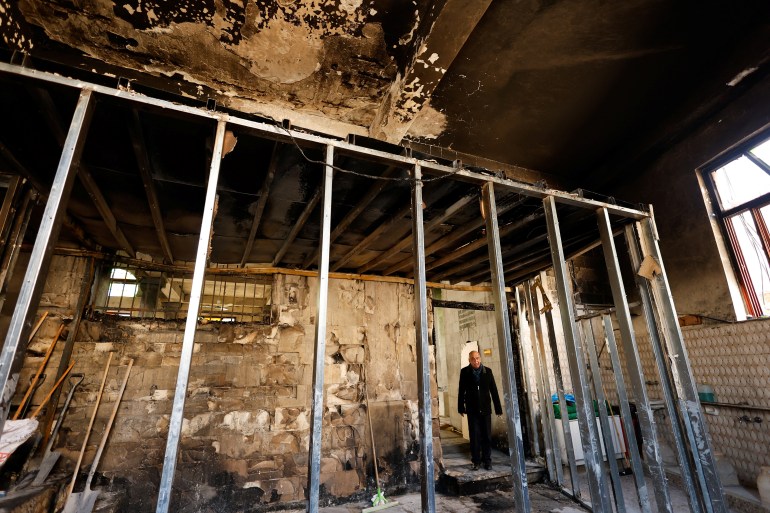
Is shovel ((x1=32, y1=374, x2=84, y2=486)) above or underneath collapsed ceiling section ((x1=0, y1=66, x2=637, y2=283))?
underneath

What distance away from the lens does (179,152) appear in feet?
7.48

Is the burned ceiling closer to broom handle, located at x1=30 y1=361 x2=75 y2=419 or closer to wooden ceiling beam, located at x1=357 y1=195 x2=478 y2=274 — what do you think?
wooden ceiling beam, located at x1=357 y1=195 x2=478 y2=274

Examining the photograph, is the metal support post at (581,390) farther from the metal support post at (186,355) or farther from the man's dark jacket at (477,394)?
the man's dark jacket at (477,394)

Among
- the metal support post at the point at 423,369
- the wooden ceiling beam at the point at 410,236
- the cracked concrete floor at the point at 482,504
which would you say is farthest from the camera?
the cracked concrete floor at the point at 482,504

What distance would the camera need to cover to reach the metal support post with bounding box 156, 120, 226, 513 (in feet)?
4.60

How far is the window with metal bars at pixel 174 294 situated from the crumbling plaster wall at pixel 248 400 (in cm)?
18

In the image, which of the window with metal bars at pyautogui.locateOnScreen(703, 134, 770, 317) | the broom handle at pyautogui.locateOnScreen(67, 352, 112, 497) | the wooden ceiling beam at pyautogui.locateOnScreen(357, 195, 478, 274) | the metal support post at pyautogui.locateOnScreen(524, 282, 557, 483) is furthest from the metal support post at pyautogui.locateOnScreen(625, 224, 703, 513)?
the broom handle at pyautogui.locateOnScreen(67, 352, 112, 497)

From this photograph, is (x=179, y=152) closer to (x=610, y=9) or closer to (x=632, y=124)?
(x=610, y=9)

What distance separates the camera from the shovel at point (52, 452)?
313 cm

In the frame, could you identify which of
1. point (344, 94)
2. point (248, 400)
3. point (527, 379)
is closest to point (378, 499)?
point (248, 400)

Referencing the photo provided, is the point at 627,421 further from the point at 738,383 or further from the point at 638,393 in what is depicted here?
the point at 738,383

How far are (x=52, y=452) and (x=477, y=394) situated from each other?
4847 mm

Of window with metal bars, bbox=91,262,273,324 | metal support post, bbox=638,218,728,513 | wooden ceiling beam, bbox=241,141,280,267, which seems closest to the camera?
wooden ceiling beam, bbox=241,141,280,267

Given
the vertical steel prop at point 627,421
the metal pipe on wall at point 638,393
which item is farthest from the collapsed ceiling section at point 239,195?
the vertical steel prop at point 627,421
